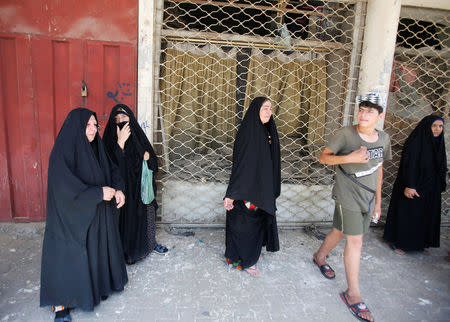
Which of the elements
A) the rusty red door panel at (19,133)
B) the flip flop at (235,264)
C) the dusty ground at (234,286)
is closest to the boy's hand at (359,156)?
the dusty ground at (234,286)

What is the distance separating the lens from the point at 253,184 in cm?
246

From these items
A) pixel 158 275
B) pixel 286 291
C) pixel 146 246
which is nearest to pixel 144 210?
pixel 146 246

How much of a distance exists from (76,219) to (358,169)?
6.14 ft

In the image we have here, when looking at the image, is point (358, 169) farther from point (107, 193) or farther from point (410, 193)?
point (107, 193)

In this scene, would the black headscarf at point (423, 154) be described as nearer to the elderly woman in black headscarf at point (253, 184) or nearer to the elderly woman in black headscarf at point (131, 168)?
the elderly woman in black headscarf at point (253, 184)

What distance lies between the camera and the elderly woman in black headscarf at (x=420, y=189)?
2.96 meters

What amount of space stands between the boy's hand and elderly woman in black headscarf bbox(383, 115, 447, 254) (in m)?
1.20

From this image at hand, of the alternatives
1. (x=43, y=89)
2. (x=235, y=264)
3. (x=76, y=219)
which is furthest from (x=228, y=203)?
(x=43, y=89)

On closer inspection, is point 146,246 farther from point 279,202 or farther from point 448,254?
point 448,254

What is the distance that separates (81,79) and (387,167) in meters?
3.55

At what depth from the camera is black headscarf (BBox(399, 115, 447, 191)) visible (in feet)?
9.68

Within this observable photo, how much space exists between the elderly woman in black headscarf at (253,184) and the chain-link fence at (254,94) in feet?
2.80

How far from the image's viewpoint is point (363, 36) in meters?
3.34

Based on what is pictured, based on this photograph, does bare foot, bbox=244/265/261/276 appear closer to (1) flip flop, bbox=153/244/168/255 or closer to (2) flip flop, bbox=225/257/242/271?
(2) flip flop, bbox=225/257/242/271
